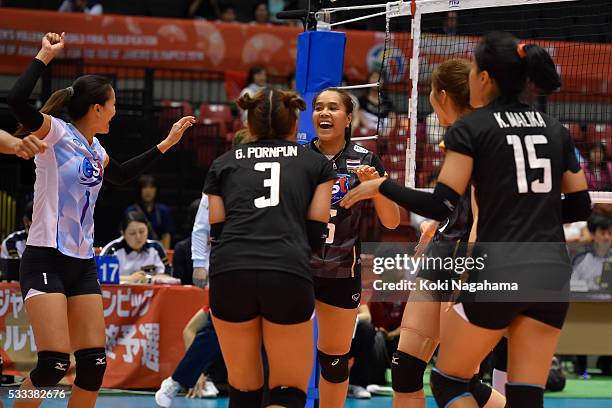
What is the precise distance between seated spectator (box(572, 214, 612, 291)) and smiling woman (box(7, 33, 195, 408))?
687 cm

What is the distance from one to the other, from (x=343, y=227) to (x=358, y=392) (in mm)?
3551

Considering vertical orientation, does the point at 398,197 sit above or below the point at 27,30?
below

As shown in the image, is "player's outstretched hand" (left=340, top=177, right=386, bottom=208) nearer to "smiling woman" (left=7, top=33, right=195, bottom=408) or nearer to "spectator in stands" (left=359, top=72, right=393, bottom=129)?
"smiling woman" (left=7, top=33, right=195, bottom=408)

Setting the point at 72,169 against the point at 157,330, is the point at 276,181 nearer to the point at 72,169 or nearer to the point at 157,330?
the point at 72,169

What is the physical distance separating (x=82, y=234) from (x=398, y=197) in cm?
203

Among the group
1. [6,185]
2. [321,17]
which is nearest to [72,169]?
[321,17]

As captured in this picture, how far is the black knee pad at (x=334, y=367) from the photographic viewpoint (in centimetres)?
620

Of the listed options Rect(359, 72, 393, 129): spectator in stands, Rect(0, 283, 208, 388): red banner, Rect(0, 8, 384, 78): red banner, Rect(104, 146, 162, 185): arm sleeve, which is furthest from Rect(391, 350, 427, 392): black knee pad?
Rect(0, 8, 384, 78): red banner

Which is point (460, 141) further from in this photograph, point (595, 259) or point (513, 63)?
point (595, 259)

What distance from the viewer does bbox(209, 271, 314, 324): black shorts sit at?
459 centimetres

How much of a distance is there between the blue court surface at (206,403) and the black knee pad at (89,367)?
8.55ft

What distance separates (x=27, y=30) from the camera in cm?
1614

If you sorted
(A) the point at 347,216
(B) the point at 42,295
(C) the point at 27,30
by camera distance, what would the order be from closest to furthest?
1. (B) the point at 42,295
2. (A) the point at 347,216
3. (C) the point at 27,30

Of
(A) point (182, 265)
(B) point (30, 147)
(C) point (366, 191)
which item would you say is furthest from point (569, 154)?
(A) point (182, 265)
